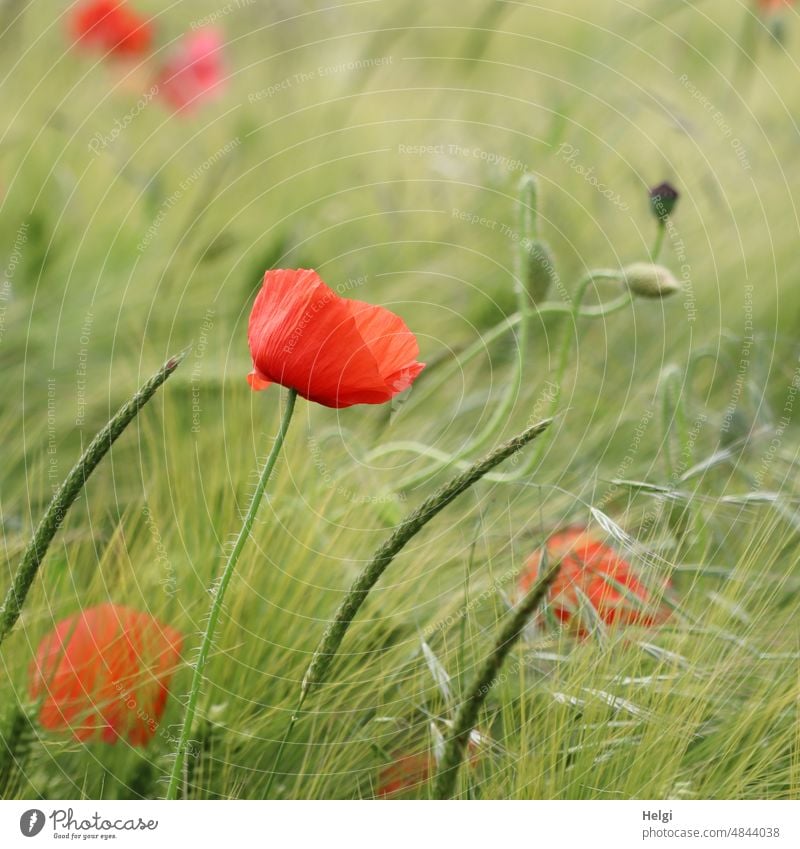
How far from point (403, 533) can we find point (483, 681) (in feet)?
0.30

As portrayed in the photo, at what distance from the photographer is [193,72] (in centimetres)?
75

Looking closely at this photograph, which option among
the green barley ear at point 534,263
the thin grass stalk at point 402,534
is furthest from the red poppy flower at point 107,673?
the green barley ear at point 534,263

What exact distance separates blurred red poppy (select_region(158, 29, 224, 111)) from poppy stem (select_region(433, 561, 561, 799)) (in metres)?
0.46

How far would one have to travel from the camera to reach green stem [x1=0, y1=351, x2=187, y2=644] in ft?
1.21

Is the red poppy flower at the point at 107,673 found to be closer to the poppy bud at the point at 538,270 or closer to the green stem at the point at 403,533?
the green stem at the point at 403,533

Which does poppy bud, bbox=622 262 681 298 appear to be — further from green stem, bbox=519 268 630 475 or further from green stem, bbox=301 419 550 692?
green stem, bbox=301 419 550 692

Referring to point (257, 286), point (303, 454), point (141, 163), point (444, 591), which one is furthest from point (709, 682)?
point (141, 163)

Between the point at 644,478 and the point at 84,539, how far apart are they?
31 cm

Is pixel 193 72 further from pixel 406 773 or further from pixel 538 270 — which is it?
pixel 406 773

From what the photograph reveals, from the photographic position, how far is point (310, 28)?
2.48 feet

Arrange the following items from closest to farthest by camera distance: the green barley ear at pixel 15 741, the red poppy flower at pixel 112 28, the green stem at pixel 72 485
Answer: the green stem at pixel 72 485 < the green barley ear at pixel 15 741 < the red poppy flower at pixel 112 28

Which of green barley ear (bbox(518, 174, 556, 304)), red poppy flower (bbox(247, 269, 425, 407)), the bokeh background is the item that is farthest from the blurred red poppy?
red poppy flower (bbox(247, 269, 425, 407))

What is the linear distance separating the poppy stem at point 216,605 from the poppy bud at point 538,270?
20cm

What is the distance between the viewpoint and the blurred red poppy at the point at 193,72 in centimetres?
74
